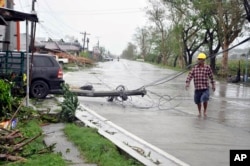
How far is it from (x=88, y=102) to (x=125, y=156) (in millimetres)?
8353

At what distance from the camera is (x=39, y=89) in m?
15.0

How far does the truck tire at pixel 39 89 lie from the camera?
14859 mm

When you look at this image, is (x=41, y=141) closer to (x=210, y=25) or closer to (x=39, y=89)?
(x=39, y=89)

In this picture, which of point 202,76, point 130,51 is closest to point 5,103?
point 202,76

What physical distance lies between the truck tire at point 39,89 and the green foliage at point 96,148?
628 cm

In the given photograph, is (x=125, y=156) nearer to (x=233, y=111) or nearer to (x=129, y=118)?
→ (x=129, y=118)

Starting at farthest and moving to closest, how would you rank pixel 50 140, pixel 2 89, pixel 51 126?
pixel 51 126
pixel 2 89
pixel 50 140

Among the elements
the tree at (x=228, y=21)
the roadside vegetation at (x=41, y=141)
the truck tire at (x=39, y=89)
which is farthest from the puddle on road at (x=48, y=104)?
the tree at (x=228, y=21)

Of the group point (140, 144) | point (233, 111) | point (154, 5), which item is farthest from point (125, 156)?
point (154, 5)

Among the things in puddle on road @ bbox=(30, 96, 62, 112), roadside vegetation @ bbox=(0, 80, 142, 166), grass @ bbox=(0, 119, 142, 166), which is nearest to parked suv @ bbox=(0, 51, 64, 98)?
puddle on road @ bbox=(30, 96, 62, 112)

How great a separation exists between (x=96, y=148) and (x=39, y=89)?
8.36 m

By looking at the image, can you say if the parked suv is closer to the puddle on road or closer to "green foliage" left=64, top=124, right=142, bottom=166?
the puddle on road

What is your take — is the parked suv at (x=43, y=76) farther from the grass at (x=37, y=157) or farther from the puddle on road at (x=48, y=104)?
the grass at (x=37, y=157)

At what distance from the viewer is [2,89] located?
→ 8.70 m
